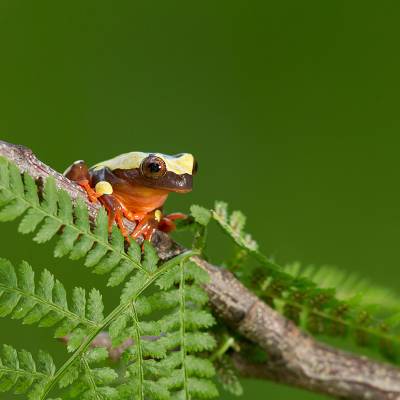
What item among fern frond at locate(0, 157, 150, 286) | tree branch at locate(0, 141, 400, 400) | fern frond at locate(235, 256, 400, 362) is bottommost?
fern frond at locate(0, 157, 150, 286)

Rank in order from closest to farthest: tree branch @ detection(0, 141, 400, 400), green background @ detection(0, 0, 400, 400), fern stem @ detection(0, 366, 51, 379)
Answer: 1. fern stem @ detection(0, 366, 51, 379)
2. tree branch @ detection(0, 141, 400, 400)
3. green background @ detection(0, 0, 400, 400)

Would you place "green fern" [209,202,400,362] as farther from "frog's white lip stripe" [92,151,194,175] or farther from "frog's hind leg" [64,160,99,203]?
"frog's hind leg" [64,160,99,203]

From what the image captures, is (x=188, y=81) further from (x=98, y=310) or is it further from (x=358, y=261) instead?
(x=98, y=310)

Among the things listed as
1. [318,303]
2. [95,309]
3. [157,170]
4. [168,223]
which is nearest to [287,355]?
Result: [318,303]

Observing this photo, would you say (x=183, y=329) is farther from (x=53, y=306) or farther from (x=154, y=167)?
(x=154, y=167)

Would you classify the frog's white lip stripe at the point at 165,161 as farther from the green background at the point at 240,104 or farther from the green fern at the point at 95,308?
the green background at the point at 240,104

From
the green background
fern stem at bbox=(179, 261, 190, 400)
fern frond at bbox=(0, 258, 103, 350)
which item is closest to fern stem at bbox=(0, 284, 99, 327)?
fern frond at bbox=(0, 258, 103, 350)

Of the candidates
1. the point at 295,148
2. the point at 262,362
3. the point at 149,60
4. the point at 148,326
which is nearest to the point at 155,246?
the point at 148,326
